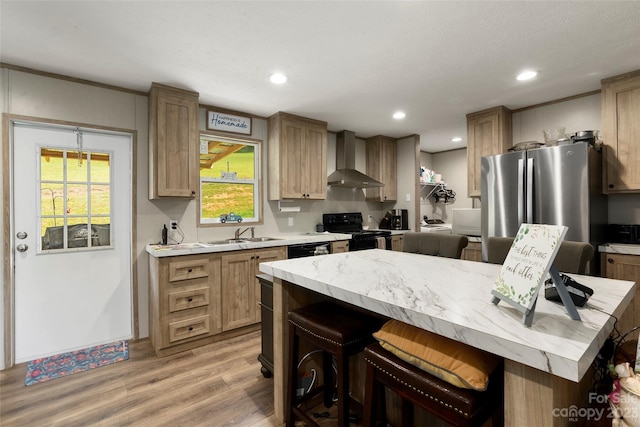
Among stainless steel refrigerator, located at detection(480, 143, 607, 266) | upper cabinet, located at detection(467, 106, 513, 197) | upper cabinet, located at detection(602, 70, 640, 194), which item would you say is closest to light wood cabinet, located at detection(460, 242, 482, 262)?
stainless steel refrigerator, located at detection(480, 143, 607, 266)

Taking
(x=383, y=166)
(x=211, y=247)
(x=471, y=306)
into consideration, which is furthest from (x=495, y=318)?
(x=383, y=166)

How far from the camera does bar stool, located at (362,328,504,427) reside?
90 cm

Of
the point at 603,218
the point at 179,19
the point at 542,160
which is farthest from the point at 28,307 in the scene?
the point at 603,218

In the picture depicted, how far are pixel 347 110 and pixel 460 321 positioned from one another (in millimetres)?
3222

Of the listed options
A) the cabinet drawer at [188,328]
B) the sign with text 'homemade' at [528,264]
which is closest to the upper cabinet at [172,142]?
the cabinet drawer at [188,328]

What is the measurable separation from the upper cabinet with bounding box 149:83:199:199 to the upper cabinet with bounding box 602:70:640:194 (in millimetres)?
3992

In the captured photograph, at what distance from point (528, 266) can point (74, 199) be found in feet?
11.3

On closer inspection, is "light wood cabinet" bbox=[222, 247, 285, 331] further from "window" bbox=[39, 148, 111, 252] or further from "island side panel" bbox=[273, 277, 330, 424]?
"island side panel" bbox=[273, 277, 330, 424]

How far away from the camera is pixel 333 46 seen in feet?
7.29

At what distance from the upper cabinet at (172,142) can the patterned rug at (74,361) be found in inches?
57.0

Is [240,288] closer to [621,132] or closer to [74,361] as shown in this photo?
[74,361]

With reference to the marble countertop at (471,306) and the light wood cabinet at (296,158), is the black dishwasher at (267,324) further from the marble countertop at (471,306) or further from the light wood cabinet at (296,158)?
the light wood cabinet at (296,158)

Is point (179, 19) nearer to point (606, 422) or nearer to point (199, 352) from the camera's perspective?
point (199, 352)

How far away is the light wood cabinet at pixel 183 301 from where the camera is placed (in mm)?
2633
